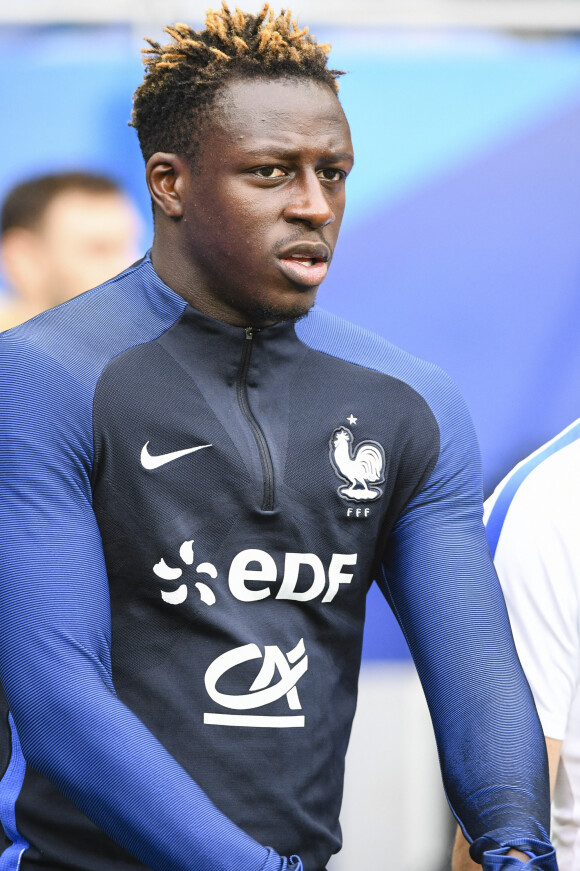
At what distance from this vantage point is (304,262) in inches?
67.8

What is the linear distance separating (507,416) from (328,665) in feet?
3.66

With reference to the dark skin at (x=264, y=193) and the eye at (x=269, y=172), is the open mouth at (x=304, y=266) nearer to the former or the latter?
the dark skin at (x=264, y=193)

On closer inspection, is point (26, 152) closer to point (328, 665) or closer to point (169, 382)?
point (169, 382)

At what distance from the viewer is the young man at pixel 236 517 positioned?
1.57 metres

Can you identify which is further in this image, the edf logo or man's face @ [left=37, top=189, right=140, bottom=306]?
man's face @ [left=37, top=189, right=140, bottom=306]

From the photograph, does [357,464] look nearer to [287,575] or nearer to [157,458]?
[287,575]

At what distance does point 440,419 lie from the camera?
6.08 ft

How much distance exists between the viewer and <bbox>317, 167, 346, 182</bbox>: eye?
174 cm

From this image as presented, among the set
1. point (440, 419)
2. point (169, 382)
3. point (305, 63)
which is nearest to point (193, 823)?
point (169, 382)

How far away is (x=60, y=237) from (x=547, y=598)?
128 centimetres

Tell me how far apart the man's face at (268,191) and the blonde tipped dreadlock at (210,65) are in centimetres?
2

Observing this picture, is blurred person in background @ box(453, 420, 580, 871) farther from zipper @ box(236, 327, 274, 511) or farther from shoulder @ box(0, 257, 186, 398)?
shoulder @ box(0, 257, 186, 398)

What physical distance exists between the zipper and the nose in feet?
0.63

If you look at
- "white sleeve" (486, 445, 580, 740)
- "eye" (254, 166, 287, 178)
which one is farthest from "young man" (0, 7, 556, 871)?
"white sleeve" (486, 445, 580, 740)
